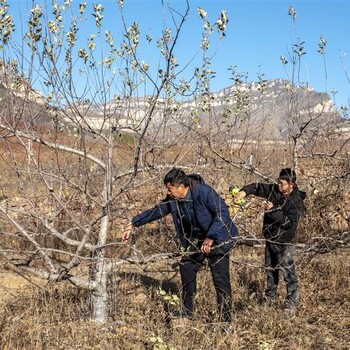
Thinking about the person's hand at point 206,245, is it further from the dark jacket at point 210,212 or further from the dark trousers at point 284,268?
the dark trousers at point 284,268

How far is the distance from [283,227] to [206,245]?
1.03 m

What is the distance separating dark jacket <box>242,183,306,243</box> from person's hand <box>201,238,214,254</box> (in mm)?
734

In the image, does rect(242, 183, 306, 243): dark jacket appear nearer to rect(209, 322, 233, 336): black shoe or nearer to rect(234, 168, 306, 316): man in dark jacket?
rect(234, 168, 306, 316): man in dark jacket

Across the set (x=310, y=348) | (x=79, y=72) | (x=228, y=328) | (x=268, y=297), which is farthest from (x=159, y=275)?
(x=79, y=72)

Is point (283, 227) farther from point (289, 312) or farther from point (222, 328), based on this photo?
point (222, 328)

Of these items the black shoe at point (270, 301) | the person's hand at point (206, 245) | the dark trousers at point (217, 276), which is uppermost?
the person's hand at point (206, 245)

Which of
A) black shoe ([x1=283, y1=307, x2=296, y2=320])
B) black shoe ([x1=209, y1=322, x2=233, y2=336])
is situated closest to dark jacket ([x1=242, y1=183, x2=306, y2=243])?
black shoe ([x1=283, y1=307, x2=296, y2=320])

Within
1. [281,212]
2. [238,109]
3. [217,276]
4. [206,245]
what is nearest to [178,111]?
[238,109]

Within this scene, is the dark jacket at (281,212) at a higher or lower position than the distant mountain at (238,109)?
lower

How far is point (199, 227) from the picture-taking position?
4.27 meters

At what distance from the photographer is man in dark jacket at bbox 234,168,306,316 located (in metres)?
4.50

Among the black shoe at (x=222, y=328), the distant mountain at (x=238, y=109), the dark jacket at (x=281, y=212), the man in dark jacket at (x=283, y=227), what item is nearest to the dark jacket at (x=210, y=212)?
the man in dark jacket at (x=283, y=227)

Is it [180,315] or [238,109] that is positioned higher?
[238,109]

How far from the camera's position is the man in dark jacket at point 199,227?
4047 mm
